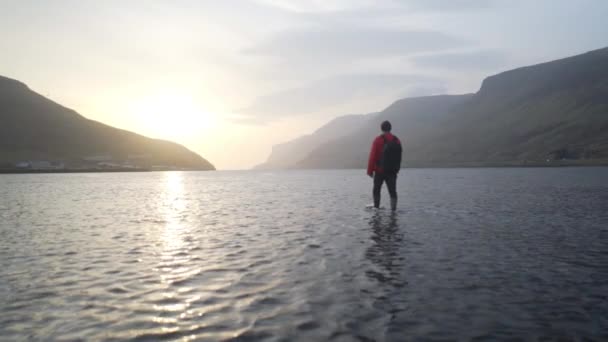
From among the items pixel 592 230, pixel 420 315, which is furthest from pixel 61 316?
pixel 592 230

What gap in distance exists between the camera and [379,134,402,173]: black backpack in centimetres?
2181

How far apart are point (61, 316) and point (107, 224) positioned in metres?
13.6

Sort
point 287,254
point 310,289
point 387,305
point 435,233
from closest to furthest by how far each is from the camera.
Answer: point 387,305 → point 310,289 → point 287,254 → point 435,233

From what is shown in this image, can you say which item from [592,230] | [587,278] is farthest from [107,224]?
[592,230]

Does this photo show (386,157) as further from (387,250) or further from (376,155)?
(387,250)

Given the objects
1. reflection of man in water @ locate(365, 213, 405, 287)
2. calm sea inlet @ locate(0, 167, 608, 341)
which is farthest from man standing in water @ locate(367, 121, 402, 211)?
calm sea inlet @ locate(0, 167, 608, 341)

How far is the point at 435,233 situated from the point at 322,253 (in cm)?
558

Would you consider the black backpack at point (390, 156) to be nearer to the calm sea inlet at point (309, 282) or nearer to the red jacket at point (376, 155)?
the red jacket at point (376, 155)

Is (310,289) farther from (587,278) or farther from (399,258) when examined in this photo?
(587,278)

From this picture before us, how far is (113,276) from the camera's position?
980 centimetres

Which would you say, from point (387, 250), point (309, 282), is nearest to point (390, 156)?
point (387, 250)

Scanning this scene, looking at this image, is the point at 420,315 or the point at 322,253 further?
the point at 322,253

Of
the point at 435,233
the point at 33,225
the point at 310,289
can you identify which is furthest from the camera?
→ the point at 33,225

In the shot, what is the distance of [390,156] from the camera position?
2195cm
